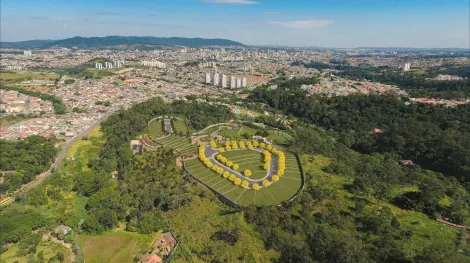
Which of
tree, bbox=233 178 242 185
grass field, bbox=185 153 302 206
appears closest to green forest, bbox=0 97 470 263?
grass field, bbox=185 153 302 206

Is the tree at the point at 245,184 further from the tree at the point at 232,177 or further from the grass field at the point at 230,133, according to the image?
the grass field at the point at 230,133

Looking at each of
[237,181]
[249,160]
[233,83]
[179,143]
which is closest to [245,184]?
[237,181]

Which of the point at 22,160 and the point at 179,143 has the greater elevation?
the point at 179,143

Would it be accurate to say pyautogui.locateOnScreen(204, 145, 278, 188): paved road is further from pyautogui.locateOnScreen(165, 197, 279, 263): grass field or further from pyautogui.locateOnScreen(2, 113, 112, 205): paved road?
pyautogui.locateOnScreen(2, 113, 112, 205): paved road

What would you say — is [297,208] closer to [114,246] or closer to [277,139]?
[114,246]

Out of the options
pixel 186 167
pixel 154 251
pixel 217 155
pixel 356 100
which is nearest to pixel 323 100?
pixel 356 100

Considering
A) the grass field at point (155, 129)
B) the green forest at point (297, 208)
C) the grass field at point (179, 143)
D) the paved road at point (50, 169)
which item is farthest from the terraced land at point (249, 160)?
the paved road at point (50, 169)

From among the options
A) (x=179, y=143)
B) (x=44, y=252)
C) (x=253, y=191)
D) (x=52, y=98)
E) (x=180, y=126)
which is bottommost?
(x=44, y=252)
